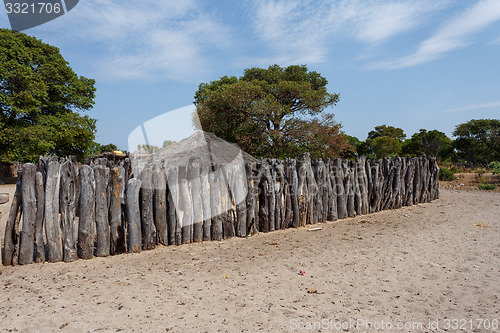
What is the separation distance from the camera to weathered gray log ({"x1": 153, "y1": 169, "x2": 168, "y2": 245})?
508cm

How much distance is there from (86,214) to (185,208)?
1467mm

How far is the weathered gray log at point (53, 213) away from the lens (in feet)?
14.6

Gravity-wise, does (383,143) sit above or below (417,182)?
above

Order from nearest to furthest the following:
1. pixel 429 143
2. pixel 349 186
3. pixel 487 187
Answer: pixel 349 186, pixel 487 187, pixel 429 143

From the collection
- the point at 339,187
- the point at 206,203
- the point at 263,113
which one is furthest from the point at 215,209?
the point at 263,113

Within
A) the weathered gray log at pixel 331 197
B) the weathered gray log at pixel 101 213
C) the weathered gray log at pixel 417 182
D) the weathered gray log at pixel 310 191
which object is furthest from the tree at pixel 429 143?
the weathered gray log at pixel 101 213

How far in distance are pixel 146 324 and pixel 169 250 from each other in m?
2.18

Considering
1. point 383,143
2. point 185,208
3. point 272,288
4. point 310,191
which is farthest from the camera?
point 383,143

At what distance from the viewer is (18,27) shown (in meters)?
3.88

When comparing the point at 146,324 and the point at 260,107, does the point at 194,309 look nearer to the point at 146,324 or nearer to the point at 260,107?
the point at 146,324

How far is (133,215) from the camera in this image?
16.0 ft

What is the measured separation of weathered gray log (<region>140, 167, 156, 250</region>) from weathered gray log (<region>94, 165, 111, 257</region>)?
0.53 meters

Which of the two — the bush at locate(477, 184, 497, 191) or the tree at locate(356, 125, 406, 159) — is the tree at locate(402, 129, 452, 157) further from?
the bush at locate(477, 184, 497, 191)

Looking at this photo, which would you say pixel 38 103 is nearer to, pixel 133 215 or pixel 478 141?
pixel 133 215
